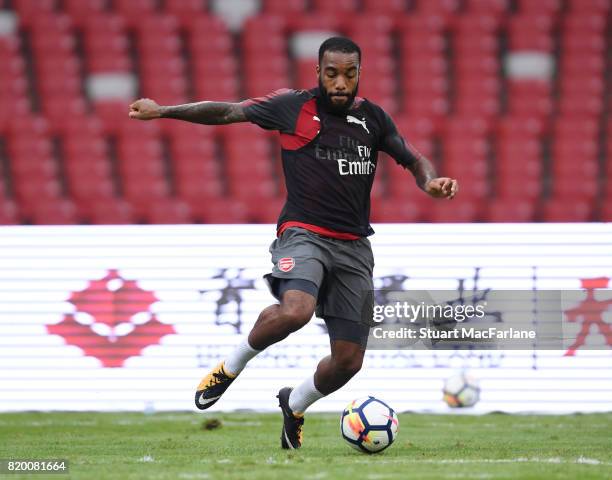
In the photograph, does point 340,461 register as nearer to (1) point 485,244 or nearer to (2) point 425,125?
(1) point 485,244

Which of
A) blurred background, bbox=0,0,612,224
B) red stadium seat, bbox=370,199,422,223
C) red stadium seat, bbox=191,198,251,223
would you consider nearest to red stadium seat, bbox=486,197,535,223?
blurred background, bbox=0,0,612,224

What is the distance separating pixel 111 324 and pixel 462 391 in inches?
118

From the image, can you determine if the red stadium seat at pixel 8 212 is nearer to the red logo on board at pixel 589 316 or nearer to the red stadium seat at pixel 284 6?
the red stadium seat at pixel 284 6

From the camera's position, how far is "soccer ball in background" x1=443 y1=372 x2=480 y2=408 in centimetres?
848

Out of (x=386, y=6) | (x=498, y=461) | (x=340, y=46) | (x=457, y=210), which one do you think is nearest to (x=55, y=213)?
(x=457, y=210)

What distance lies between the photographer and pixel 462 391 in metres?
8.49

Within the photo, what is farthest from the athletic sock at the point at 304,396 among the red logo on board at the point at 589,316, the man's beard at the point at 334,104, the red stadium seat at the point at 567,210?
the red stadium seat at the point at 567,210

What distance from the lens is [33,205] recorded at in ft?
42.4

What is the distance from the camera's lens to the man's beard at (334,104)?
17.2 ft

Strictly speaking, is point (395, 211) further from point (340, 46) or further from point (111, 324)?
point (340, 46)

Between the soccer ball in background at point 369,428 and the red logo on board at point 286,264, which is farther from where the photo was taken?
the soccer ball in background at point 369,428

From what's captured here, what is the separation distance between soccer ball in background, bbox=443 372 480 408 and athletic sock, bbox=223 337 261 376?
363 centimetres

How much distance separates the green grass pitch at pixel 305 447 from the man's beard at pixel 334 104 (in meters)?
1.76

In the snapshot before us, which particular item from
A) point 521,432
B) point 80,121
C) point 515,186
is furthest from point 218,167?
point 521,432
